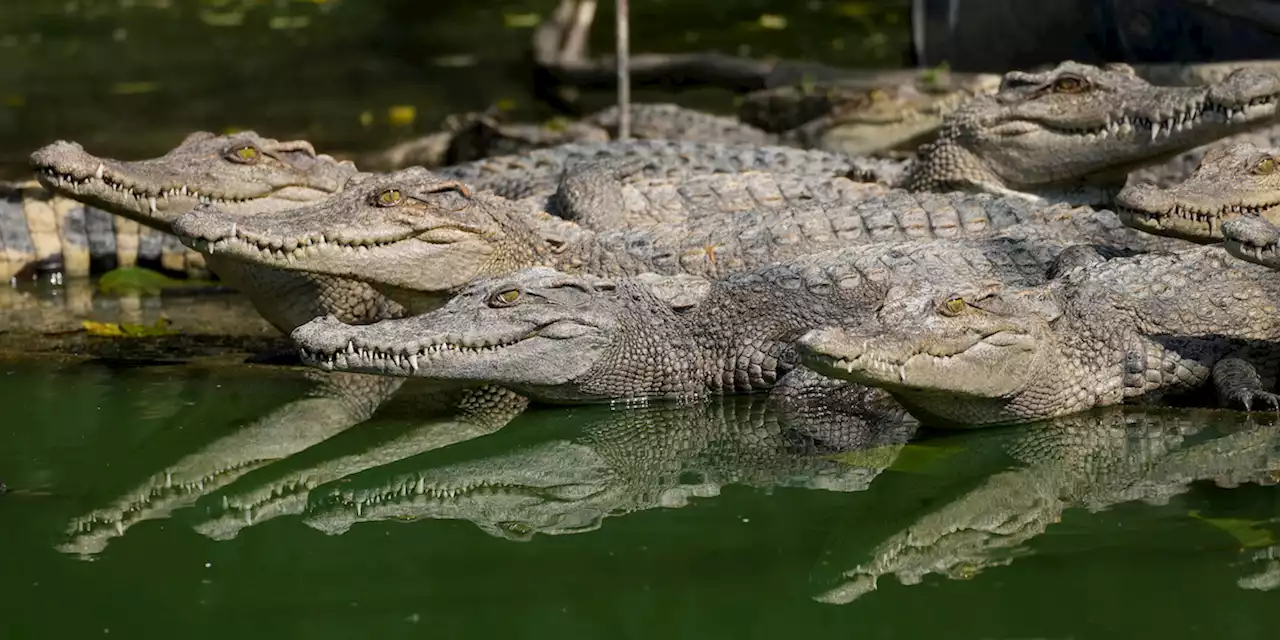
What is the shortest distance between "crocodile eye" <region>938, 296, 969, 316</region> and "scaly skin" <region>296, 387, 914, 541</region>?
47cm

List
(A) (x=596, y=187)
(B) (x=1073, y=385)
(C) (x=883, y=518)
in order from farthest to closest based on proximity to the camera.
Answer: (A) (x=596, y=187) → (B) (x=1073, y=385) → (C) (x=883, y=518)

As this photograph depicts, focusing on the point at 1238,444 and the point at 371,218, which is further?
the point at 371,218

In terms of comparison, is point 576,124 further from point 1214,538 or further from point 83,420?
point 1214,538

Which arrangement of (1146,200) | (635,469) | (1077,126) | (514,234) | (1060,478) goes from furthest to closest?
(1077,126), (514,234), (1146,200), (635,469), (1060,478)

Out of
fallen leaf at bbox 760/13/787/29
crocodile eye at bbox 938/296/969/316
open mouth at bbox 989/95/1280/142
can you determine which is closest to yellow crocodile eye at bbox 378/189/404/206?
crocodile eye at bbox 938/296/969/316

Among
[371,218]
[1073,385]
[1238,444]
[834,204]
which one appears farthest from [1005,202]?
[371,218]

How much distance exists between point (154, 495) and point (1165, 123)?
422cm

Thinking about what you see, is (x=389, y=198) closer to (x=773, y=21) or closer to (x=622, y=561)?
(x=622, y=561)

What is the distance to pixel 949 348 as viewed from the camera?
15.7 ft

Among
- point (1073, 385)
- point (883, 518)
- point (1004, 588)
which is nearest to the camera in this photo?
point (1004, 588)

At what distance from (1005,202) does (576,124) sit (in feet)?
13.1

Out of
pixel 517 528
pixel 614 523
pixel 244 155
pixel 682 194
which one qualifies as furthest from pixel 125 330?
pixel 614 523

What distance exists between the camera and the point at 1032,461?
495cm

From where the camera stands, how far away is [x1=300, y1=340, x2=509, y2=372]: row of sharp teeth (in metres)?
5.30
